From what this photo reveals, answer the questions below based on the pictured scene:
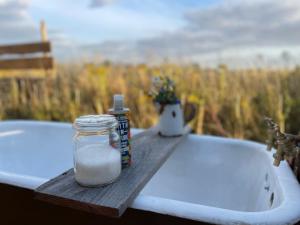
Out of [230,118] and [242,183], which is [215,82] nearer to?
[230,118]

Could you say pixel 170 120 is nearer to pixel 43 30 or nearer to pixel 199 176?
pixel 199 176

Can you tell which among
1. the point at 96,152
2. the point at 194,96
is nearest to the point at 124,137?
the point at 96,152

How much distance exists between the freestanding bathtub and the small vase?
121 millimetres

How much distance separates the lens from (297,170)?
106 centimetres

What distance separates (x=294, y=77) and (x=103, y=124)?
2654mm

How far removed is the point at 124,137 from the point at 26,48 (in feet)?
14.4

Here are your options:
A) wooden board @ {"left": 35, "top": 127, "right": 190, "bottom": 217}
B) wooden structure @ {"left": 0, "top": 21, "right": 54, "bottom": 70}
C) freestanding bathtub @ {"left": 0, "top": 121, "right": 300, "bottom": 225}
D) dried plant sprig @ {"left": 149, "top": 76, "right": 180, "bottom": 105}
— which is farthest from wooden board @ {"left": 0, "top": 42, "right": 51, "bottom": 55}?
wooden board @ {"left": 35, "top": 127, "right": 190, "bottom": 217}

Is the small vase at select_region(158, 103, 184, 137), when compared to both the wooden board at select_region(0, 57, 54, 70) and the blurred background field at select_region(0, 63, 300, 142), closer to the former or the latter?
the blurred background field at select_region(0, 63, 300, 142)

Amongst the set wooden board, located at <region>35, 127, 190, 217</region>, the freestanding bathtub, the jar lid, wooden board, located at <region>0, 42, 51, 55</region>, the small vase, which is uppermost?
wooden board, located at <region>0, 42, 51, 55</region>

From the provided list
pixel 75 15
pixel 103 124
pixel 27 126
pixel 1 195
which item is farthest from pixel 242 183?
pixel 75 15

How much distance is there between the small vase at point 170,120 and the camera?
1.55 m

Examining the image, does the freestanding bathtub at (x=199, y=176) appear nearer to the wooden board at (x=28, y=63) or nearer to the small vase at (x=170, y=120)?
the small vase at (x=170, y=120)

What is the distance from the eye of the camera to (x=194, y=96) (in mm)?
2467

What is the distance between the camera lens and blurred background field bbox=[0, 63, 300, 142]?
253cm
